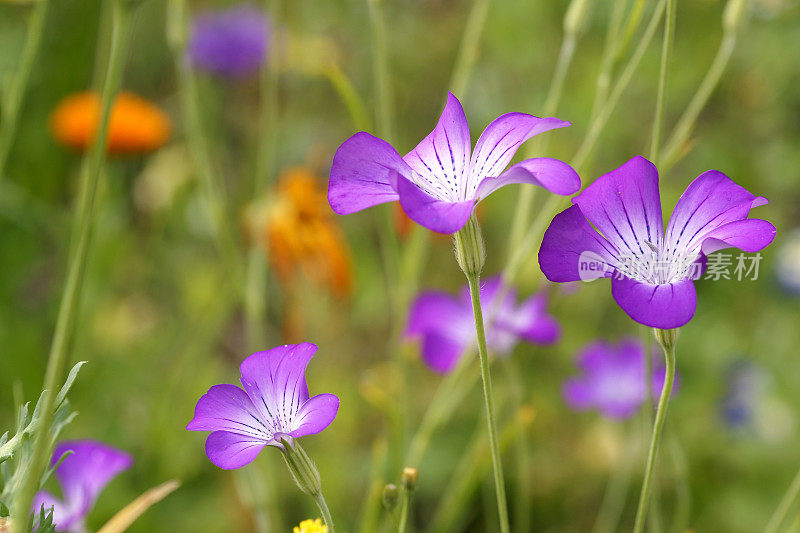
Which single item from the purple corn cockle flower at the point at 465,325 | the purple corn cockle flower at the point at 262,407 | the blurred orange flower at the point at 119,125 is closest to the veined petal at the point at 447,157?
the purple corn cockle flower at the point at 262,407

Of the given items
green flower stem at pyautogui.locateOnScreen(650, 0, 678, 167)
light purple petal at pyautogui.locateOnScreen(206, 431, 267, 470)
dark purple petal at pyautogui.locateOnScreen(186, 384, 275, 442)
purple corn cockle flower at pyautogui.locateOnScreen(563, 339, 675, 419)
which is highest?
green flower stem at pyautogui.locateOnScreen(650, 0, 678, 167)

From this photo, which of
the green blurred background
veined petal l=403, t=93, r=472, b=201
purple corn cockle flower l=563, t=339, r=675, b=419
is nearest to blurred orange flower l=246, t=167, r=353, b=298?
the green blurred background

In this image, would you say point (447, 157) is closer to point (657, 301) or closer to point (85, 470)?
point (657, 301)

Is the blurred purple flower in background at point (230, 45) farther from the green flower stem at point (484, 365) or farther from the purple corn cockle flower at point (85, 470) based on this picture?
the green flower stem at point (484, 365)

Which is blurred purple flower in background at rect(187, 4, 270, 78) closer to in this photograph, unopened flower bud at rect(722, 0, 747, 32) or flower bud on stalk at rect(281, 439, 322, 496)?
unopened flower bud at rect(722, 0, 747, 32)

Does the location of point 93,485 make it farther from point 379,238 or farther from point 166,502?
point 379,238

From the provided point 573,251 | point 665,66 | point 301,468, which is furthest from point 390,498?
point 665,66

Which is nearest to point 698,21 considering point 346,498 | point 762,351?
point 762,351
